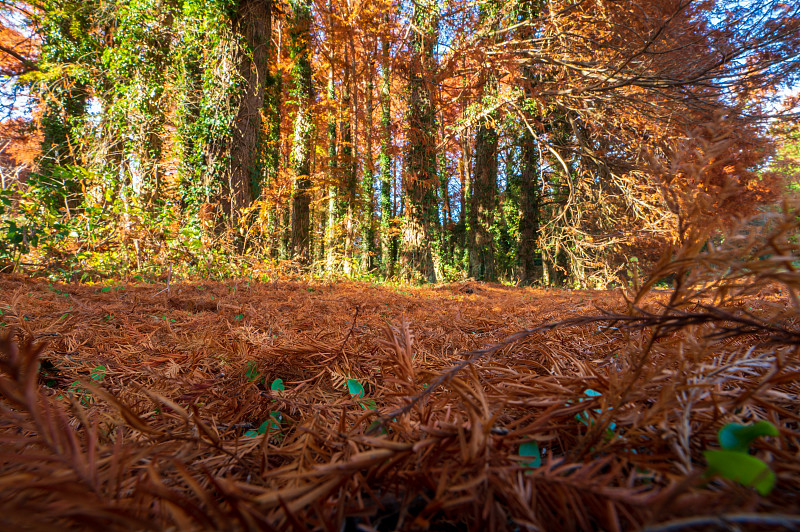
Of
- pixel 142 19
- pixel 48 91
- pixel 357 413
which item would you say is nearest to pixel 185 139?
pixel 142 19

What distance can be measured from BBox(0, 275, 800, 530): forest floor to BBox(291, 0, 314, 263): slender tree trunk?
23.5 feet

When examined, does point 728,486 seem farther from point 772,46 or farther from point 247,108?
point 247,108

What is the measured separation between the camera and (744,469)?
0.30 metres

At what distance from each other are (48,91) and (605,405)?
11.4m

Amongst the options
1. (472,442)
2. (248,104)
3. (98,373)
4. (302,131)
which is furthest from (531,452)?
(302,131)

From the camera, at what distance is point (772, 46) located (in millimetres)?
3938

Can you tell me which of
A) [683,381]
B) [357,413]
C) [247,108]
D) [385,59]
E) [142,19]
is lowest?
[357,413]

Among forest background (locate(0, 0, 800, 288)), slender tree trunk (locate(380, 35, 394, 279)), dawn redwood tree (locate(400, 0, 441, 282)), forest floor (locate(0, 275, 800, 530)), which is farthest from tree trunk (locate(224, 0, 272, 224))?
forest floor (locate(0, 275, 800, 530))

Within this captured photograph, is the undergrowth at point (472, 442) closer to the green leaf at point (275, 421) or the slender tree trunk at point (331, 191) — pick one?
the green leaf at point (275, 421)

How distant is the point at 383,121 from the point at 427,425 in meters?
8.56

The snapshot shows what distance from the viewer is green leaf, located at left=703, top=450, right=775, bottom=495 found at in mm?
295

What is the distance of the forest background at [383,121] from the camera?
419 centimetres

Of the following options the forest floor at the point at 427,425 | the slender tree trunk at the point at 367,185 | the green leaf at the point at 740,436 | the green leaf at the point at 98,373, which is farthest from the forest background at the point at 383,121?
the green leaf at the point at 98,373

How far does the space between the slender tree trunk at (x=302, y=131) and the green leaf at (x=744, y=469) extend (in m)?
8.11
